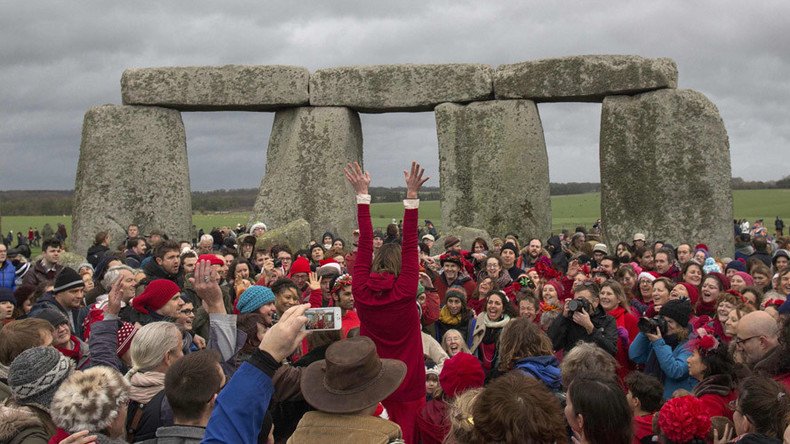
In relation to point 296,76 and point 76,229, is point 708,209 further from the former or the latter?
point 76,229

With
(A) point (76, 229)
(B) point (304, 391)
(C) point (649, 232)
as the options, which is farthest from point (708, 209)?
(B) point (304, 391)

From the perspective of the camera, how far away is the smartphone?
399 cm

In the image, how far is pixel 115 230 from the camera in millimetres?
15539

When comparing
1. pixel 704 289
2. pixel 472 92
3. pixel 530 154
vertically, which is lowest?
pixel 704 289

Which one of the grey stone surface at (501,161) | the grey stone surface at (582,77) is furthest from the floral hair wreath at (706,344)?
the grey stone surface at (582,77)

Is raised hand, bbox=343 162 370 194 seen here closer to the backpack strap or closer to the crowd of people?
the crowd of people

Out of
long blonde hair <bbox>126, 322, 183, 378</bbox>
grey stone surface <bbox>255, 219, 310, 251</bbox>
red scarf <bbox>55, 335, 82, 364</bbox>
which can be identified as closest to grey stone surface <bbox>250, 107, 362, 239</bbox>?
grey stone surface <bbox>255, 219, 310, 251</bbox>

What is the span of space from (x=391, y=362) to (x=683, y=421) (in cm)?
130

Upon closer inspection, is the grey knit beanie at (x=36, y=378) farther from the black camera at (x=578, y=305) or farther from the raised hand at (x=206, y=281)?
the black camera at (x=578, y=305)

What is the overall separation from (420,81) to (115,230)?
601 cm

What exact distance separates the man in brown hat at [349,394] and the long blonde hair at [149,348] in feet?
3.09

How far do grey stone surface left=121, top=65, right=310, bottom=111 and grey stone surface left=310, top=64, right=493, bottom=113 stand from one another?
0.56 m

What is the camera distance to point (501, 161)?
15273mm

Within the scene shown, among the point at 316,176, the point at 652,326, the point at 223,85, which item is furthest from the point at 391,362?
the point at 223,85
